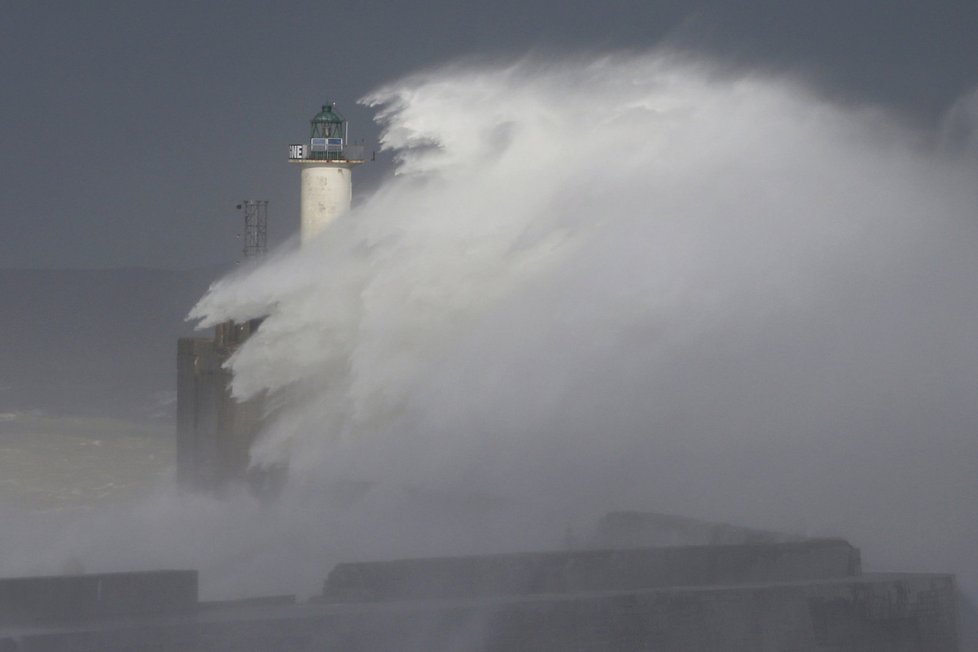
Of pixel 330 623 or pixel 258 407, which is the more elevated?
pixel 258 407

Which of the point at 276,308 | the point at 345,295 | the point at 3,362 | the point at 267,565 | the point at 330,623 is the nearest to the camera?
the point at 330,623

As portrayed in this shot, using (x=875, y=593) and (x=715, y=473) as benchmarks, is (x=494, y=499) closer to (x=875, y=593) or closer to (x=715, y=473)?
(x=715, y=473)

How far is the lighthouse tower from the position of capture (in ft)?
79.9

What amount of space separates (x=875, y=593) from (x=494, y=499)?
592 centimetres

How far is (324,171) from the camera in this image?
24.7 m

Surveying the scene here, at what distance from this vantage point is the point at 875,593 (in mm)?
13719

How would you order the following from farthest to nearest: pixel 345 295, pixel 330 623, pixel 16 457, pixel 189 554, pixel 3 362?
pixel 3 362
pixel 16 457
pixel 345 295
pixel 189 554
pixel 330 623

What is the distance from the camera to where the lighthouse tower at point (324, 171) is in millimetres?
24344

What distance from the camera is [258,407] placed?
22.3 m

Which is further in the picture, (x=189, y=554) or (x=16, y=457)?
(x=16, y=457)

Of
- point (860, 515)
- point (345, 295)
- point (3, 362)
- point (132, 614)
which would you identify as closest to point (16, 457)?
point (345, 295)

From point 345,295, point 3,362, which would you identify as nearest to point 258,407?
point 345,295

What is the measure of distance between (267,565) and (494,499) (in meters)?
3.58

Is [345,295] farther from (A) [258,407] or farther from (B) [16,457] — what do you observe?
(B) [16,457]
